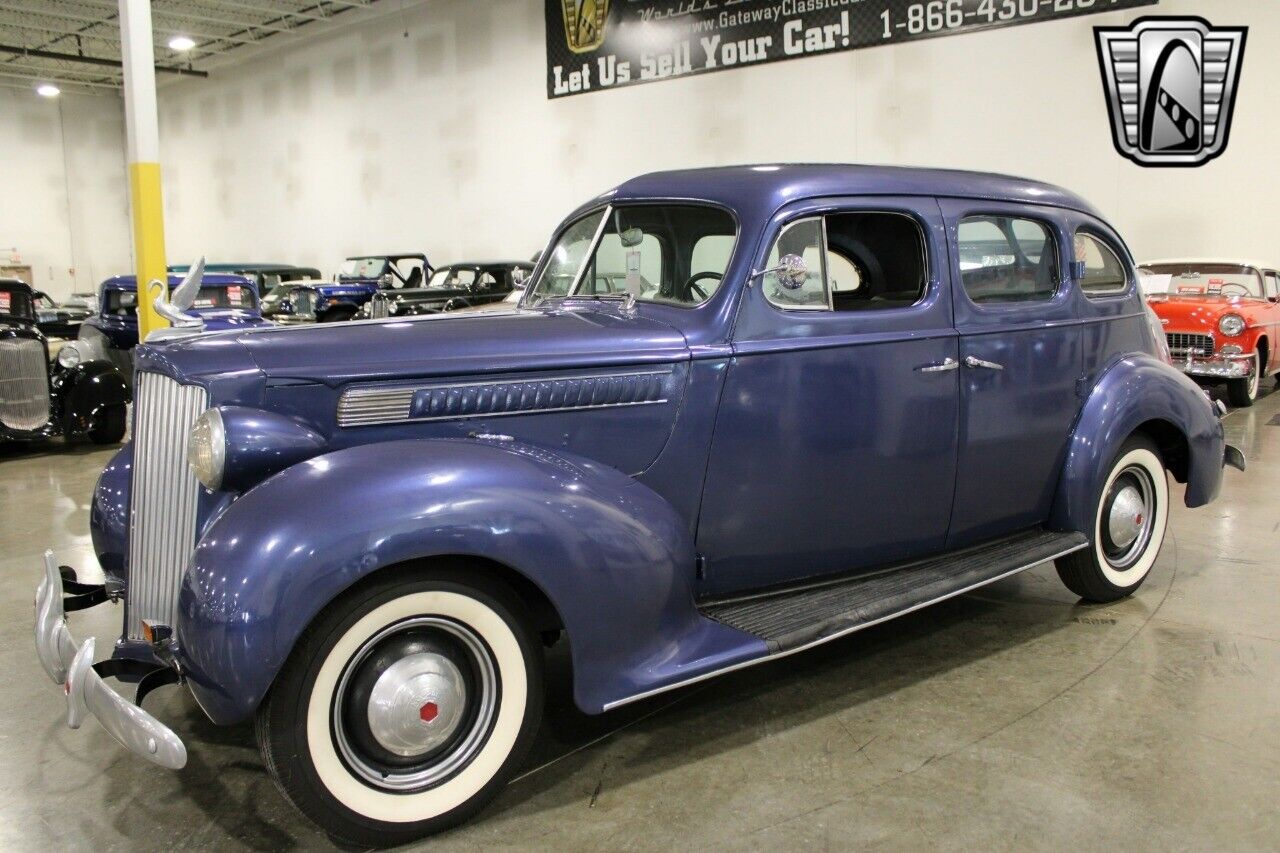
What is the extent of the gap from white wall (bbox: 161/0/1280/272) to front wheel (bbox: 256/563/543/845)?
432 inches

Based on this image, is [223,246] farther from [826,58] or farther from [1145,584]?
[1145,584]

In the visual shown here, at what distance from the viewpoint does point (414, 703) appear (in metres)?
2.33

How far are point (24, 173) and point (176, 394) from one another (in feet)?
92.8

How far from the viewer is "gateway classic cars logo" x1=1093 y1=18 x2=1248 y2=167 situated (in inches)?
415

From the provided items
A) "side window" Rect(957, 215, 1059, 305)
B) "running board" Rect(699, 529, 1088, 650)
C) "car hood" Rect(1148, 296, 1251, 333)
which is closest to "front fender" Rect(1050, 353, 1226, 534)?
"running board" Rect(699, 529, 1088, 650)

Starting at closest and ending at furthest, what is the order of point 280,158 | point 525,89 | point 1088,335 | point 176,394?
point 176,394
point 1088,335
point 525,89
point 280,158

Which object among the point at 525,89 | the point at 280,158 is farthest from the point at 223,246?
the point at 525,89

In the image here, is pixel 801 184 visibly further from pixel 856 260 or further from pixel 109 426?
pixel 109 426

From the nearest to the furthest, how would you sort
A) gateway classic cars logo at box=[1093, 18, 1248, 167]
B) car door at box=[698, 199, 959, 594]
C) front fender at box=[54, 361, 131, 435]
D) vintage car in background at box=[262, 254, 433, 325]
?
car door at box=[698, 199, 959, 594] < front fender at box=[54, 361, 131, 435] < gateway classic cars logo at box=[1093, 18, 1248, 167] < vintage car in background at box=[262, 254, 433, 325]

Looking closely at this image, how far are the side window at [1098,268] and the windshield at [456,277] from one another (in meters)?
11.8

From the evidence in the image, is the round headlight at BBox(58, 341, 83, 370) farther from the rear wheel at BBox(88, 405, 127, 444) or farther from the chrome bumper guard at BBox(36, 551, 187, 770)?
the chrome bumper guard at BBox(36, 551, 187, 770)

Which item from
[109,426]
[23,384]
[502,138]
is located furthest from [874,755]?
[502,138]

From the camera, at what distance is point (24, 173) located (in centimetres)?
2550

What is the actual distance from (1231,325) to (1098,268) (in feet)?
21.7
